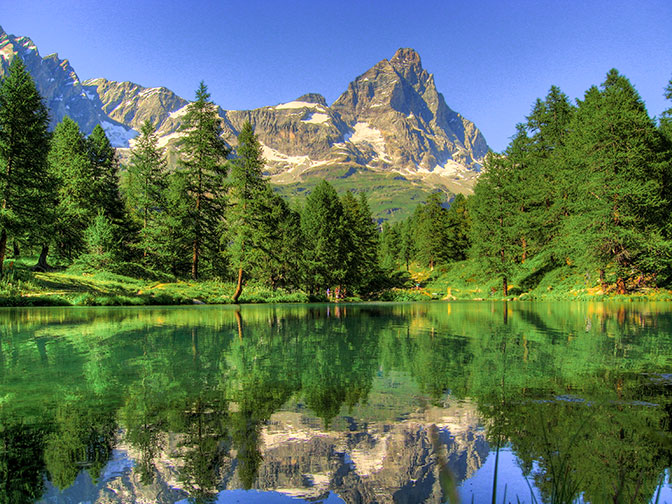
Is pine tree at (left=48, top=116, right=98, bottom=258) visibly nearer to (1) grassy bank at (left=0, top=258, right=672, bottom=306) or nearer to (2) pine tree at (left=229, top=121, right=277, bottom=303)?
(1) grassy bank at (left=0, top=258, right=672, bottom=306)

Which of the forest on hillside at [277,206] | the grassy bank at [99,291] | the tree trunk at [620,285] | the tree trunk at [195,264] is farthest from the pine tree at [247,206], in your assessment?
the tree trunk at [620,285]

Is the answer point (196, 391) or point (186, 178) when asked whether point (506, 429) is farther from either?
point (186, 178)

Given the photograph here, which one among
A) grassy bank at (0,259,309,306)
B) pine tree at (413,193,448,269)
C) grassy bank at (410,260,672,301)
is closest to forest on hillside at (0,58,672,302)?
grassy bank at (410,260,672,301)

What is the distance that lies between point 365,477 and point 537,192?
53.8 m

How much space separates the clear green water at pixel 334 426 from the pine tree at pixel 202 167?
108ft

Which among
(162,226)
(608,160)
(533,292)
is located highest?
(608,160)

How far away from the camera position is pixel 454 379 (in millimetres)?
7293

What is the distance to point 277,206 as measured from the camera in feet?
156

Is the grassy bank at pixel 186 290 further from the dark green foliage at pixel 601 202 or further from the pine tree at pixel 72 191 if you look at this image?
the pine tree at pixel 72 191

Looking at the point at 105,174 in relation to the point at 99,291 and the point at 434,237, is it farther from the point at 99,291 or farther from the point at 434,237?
the point at 434,237

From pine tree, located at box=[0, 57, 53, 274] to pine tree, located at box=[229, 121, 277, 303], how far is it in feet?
44.0

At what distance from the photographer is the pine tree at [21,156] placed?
28.1m

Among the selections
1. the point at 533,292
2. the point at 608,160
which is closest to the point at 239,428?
the point at 608,160

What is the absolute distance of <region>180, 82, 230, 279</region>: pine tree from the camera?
41.5 m
